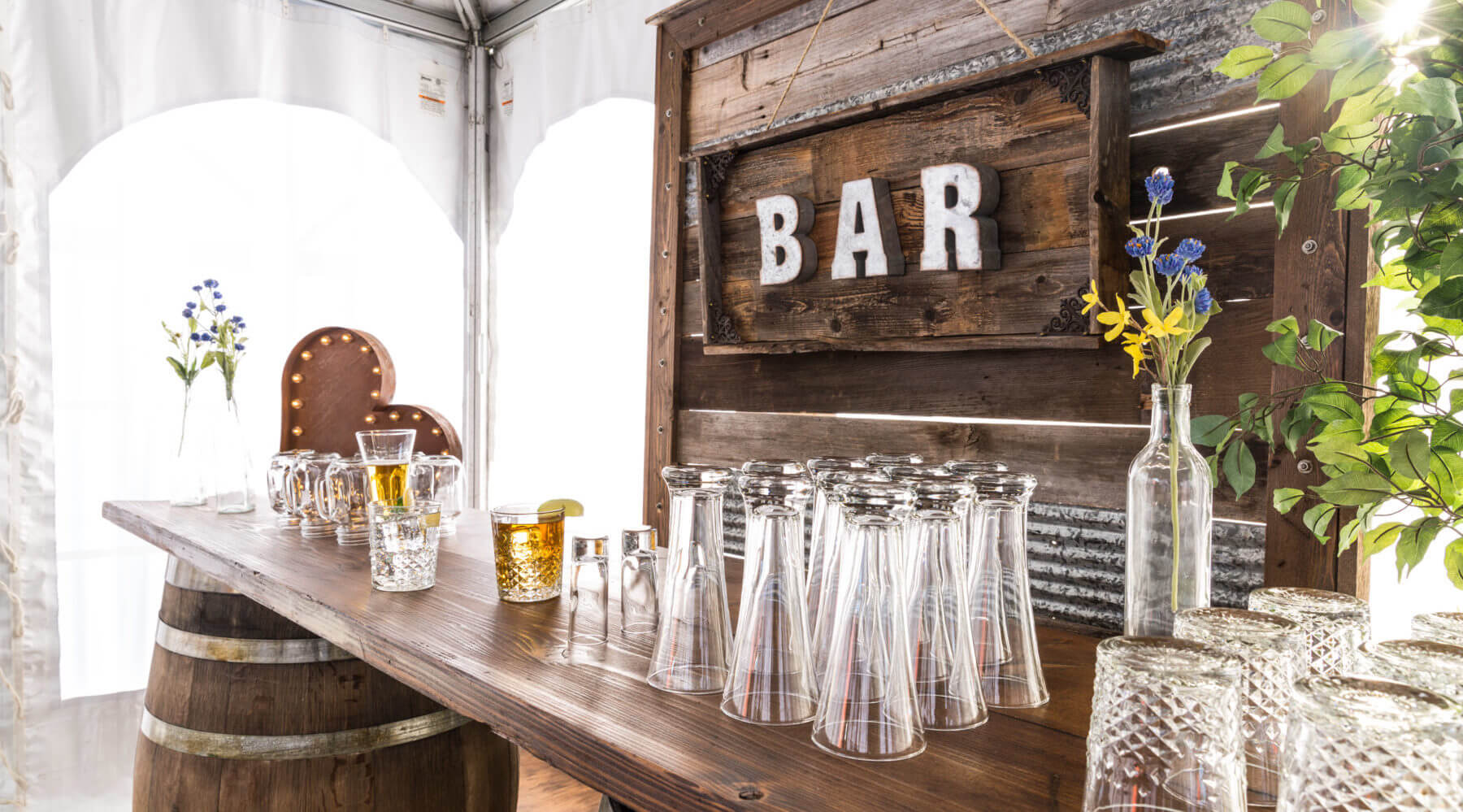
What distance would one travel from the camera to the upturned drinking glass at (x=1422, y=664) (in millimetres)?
470

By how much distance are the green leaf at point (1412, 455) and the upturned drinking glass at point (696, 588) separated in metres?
0.50

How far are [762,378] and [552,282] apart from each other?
4.02 feet

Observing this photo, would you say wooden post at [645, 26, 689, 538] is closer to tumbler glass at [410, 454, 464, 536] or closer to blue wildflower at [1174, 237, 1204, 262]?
tumbler glass at [410, 454, 464, 536]

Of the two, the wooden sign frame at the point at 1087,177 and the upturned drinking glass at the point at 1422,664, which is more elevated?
the wooden sign frame at the point at 1087,177

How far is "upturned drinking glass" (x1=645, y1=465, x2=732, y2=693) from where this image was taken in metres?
0.81

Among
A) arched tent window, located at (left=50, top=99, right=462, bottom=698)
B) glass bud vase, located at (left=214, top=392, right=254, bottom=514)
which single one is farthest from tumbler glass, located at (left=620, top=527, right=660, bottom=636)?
arched tent window, located at (left=50, top=99, right=462, bottom=698)

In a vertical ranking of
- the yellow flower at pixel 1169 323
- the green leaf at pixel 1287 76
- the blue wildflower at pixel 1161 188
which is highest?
the green leaf at pixel 1287 76

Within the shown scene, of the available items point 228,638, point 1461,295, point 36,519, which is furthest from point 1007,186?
point 36,519

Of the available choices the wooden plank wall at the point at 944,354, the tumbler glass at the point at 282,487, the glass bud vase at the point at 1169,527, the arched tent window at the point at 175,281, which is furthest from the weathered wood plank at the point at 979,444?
the arched tent window at the point at 175,281

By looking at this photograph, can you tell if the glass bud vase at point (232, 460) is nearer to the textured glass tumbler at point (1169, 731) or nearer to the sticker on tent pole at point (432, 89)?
the sticker on tent pole at point (432, 89)

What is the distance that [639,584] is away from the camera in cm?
101

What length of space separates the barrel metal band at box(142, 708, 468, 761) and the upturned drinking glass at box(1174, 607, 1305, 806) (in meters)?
1.10

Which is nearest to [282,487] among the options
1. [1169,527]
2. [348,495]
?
[348,495]

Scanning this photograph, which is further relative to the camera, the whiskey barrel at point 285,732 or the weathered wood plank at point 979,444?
the weathered wood plank at point 979,444
